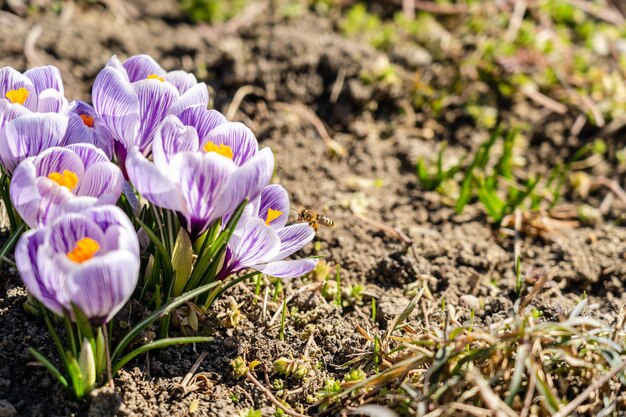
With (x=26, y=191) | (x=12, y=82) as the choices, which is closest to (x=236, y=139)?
(x=26, y=191)

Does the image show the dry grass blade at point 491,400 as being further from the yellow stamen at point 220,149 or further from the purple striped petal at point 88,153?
the purple striped petal at point 88,153

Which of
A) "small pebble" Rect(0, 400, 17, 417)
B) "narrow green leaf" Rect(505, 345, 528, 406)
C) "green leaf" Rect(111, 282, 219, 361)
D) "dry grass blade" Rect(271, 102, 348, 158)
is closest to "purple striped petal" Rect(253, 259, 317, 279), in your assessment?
"green leaf" Rect(111, 282, 219, 361)

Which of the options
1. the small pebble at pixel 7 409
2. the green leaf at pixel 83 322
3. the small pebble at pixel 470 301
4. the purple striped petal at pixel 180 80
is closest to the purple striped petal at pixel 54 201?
the green leaf at pixel 83 322

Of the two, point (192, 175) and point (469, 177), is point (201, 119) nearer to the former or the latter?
point (192, 175)

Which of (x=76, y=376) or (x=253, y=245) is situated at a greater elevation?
(x=253, y=245)

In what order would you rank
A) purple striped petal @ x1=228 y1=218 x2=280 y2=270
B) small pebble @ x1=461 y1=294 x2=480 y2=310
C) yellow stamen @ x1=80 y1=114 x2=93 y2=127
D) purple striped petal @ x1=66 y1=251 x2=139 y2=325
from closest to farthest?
purple striped petal @ x1=66 y1=251 x2=139 y2=325 < purple striped petal @ x1=228 y1=218 x2=280 y2=270 < yellow stamen @ x1=80 y1=114 x2=93 y2=127 < small pebble @ x1=461 y1=294 x2=480 y2=310

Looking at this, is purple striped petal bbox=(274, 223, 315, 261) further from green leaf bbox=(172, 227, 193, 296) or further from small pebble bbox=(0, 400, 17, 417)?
small pebble bbox=(0, 400, 17, 417)
